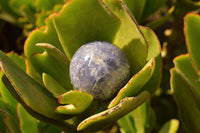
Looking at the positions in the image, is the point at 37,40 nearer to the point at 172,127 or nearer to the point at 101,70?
the point at 101,70

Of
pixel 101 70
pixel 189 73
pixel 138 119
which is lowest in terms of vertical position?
pixel 138 119

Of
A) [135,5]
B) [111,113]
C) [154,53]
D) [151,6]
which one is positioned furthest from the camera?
[151,6]

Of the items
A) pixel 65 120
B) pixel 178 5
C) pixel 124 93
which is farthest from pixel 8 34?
pixel 124 93

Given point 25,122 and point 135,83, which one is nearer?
point 135,83

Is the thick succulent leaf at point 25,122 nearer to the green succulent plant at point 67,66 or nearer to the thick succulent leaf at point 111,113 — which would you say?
the green succulent plant at point 67,66

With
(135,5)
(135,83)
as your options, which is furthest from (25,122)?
(135,5)

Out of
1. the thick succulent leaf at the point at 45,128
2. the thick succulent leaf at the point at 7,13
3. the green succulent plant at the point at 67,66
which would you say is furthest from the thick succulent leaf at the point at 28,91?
the thick succulent leaf at the point at 7,13

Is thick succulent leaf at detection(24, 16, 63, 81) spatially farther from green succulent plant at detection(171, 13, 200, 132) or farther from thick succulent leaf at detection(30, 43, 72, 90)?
A: green succulent plant at detection(171, 13, 200, 132)
